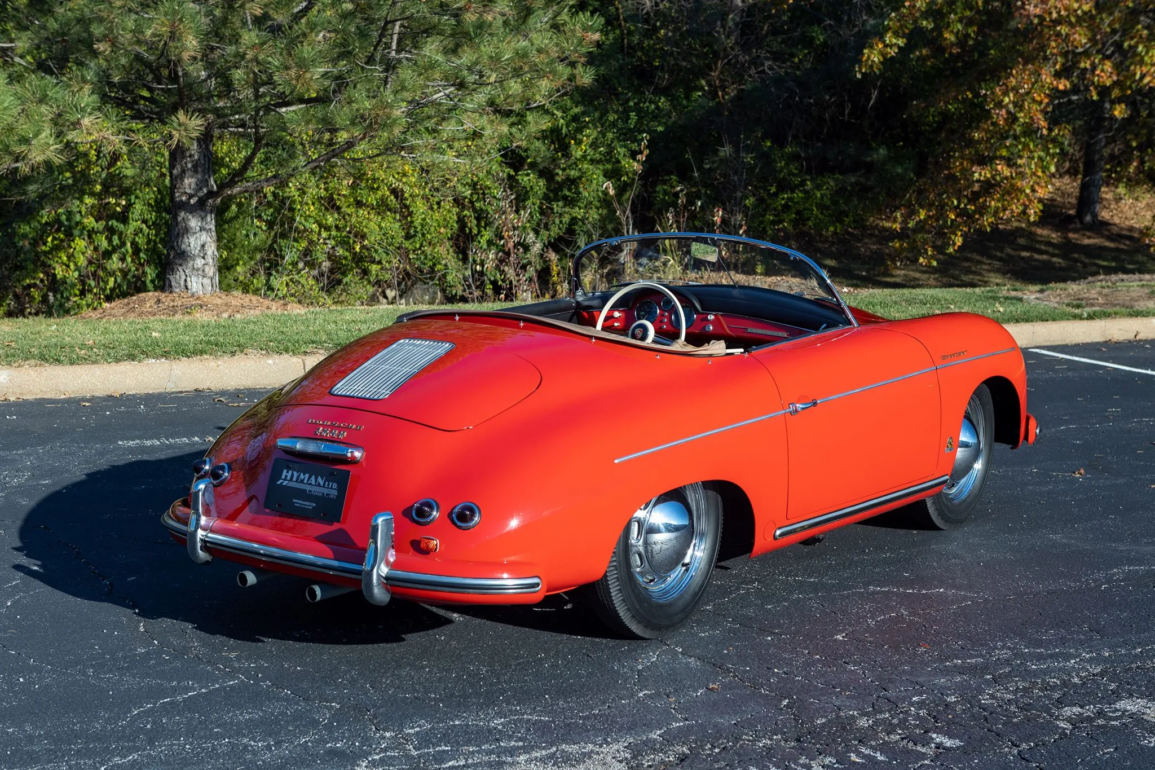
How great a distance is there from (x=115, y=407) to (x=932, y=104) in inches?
602

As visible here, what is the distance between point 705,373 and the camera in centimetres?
453

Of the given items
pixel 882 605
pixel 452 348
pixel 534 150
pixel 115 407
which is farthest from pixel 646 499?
pixel 534 150

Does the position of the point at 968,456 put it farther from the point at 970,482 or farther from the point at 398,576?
the point at 398,576

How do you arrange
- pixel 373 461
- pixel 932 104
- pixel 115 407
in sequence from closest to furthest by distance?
pixel 373 461
pixel 115 407
pixel 932 104

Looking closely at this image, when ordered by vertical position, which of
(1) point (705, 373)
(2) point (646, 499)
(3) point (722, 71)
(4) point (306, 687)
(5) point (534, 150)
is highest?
(3) point (722, 71)

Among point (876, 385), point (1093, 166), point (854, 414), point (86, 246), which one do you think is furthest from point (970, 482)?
point (1093, 166)

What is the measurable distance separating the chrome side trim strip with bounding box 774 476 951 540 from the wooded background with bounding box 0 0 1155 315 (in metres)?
7.23

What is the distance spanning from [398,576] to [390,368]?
3.23 feet

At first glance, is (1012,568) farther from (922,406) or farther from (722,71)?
(722,71)

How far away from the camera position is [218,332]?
10500mm

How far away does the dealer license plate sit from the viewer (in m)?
3.98

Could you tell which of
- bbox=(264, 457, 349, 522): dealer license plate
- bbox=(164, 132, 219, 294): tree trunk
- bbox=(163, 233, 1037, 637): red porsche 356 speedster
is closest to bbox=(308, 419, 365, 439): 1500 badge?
bbox=(163, 233, 1037, 637): red porsche 356 speedster

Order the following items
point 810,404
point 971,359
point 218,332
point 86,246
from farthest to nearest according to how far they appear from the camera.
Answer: point 86,246, point 218,332, point 971,359, point 810,404

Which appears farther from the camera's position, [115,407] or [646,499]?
[115,407]
